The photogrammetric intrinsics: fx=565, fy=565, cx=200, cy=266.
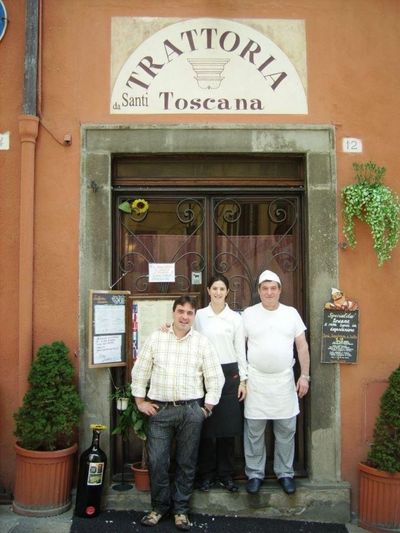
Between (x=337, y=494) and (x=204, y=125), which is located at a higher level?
(x=204, y=125)

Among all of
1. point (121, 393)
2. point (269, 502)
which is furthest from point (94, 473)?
point (269, 502)

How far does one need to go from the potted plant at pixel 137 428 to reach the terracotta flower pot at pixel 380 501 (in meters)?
1.85

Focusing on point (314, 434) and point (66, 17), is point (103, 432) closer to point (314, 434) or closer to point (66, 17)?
point (314, 434)

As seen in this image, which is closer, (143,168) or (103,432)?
(103,432)

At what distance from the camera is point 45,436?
4.57m

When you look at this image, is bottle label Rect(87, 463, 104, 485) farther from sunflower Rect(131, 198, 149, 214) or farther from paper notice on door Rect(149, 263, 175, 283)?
sunflower Rect(131, 198, 149, 214)

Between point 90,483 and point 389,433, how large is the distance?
251 cm

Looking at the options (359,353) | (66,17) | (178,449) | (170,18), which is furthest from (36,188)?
(359,353)

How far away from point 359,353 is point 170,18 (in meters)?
3.52

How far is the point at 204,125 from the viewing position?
513 cm

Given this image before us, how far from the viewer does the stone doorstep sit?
4871mm

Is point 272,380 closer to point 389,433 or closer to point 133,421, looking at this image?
point 389,433

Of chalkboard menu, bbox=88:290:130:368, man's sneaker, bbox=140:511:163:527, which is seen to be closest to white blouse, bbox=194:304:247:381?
chalkboard menu, bbox=88:290:130:368

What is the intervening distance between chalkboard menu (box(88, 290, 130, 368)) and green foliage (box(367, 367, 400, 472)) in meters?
2.28
